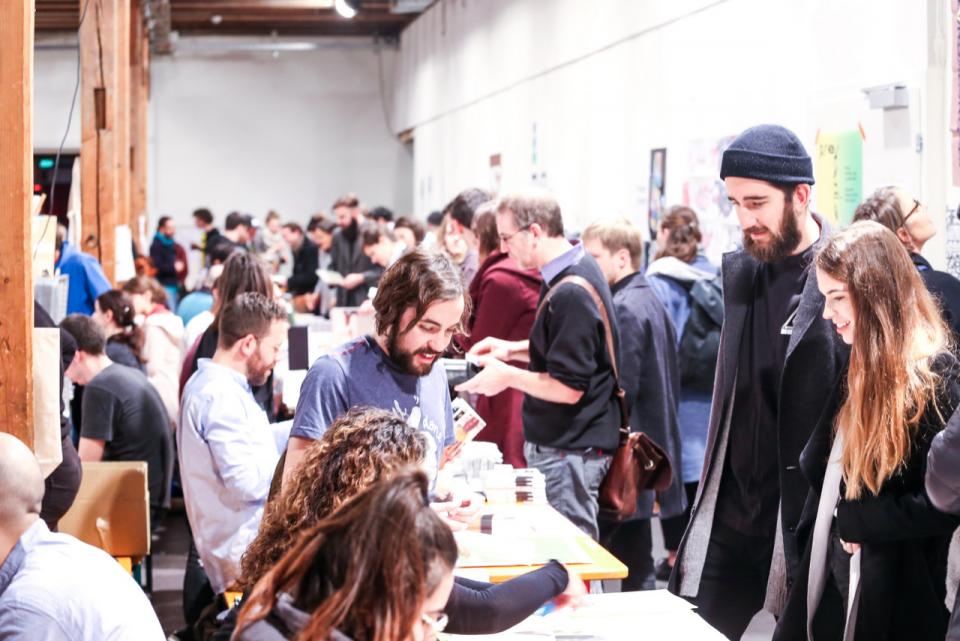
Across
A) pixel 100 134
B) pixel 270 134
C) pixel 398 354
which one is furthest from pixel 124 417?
pixel 270 134

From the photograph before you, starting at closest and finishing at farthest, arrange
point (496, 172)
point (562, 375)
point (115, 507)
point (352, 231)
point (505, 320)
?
point (562, 375)
point (115, 507)
point (505, 320)
point (352, 231)
point (496, 172)

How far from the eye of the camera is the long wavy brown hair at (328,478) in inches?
85.4

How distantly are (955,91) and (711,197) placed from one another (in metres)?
2.79

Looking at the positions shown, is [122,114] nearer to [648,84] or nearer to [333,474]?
[648,84]

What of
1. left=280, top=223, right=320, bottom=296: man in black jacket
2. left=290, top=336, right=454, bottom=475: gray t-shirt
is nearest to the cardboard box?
left=290, top=336, right=454, bottom=475: gray t-shirt

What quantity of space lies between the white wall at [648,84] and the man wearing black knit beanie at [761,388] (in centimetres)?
198

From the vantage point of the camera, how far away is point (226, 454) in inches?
165

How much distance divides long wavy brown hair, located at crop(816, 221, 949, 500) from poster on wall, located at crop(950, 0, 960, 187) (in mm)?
2356

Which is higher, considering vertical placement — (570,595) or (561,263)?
(561,263)

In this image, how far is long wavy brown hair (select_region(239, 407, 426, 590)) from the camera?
2.17 meters

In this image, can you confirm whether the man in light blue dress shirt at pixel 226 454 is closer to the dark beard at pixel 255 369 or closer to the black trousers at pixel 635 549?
the dark beard at pixel 255 369

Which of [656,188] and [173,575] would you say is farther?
[656,188]

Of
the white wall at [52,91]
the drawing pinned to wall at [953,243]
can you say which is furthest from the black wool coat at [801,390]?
the white wall at [52,91]

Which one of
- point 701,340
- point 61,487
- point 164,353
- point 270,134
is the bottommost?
point 61,487
